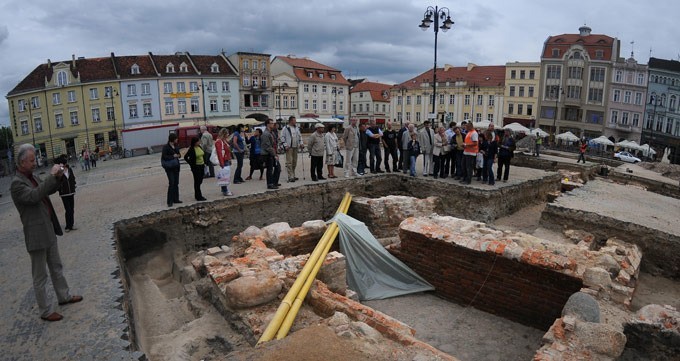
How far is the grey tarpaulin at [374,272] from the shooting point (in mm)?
8172

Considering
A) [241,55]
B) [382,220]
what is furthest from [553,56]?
[382,220]

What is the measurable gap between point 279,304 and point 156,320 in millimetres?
2011

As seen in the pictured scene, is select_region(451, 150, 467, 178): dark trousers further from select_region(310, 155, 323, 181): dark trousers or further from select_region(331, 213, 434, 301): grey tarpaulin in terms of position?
select_region(331, 213, 434, 301): grey tarpaulin

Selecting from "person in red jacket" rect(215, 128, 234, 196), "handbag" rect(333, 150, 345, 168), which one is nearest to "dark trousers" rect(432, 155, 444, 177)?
"handbag" rect(333, 150, 345, 168)

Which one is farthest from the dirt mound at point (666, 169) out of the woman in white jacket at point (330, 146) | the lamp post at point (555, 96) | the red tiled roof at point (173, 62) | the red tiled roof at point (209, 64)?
the red tiled roof at point (173, 62)

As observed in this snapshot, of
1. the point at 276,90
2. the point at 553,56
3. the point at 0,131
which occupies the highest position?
the point at 553,56

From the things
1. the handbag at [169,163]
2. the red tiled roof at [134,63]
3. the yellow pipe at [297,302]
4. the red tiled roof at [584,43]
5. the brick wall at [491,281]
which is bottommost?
the brick wall at [491,281]

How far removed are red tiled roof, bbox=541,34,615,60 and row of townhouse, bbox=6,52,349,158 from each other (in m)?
36.0

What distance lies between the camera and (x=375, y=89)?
73125 millimetres

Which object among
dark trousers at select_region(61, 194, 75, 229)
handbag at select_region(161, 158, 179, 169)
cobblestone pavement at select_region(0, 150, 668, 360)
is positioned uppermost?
handbag at select_region(161, 158, 179, 169)

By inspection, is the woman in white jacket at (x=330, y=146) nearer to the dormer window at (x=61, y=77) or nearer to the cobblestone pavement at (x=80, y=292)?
the cobblestone pavement at (x=80, y=292)

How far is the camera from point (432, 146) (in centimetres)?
1330

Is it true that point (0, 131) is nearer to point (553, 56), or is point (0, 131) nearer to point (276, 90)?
point (276, 90)

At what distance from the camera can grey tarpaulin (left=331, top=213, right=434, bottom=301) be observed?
817cm
